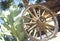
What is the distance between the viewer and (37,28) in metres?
5.46

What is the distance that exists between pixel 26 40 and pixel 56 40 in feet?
2.95

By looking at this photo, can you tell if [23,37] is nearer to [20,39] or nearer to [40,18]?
[20,39]

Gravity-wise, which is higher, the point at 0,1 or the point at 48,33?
the point at 0,1

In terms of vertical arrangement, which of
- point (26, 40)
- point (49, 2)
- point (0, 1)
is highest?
point (0, 1)

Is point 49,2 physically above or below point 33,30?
above

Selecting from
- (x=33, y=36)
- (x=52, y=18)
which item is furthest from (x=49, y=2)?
(x=33, y=36)

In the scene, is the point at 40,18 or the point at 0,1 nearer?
the point at 40,18

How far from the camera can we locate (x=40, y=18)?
546 centimetres

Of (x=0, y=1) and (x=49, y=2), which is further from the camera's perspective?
(x=0, y=1)

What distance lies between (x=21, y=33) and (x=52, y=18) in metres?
0.79

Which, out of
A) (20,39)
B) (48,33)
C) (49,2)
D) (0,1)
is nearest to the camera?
(20,39)

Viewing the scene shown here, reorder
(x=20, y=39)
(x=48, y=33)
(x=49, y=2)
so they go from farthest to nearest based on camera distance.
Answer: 1. (x=49, y=2)
2. (x=48, y=33)
3. (x=20, y=39)

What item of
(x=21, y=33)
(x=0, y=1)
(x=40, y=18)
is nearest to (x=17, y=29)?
(x=21, y=33)

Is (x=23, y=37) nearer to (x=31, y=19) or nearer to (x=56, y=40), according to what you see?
(x=31, y=19)
